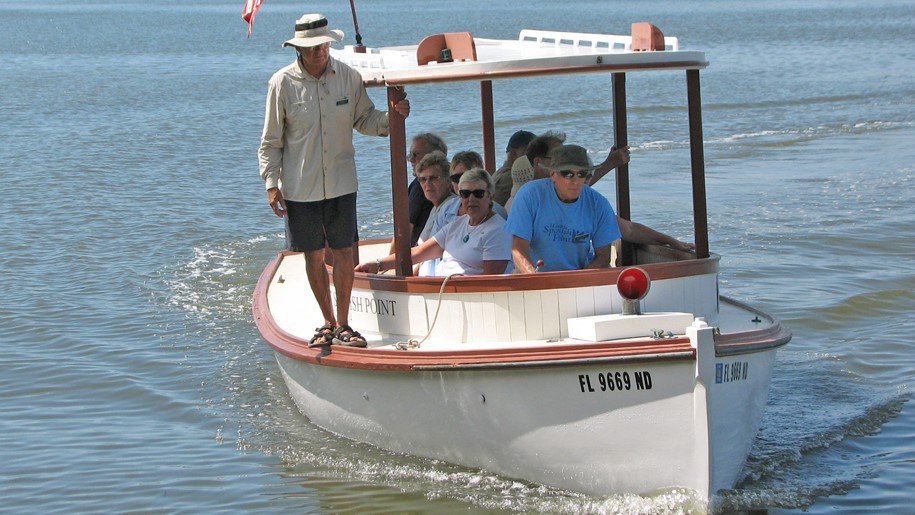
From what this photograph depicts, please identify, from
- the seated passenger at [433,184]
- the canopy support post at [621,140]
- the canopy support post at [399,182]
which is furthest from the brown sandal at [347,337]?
the canopy support post at [621,140]

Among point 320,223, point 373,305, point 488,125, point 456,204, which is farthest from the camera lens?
point 488,125

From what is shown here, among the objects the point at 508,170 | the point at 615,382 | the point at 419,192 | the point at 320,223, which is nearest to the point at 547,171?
the point at 508,170

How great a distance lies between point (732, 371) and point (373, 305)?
212 centimetres

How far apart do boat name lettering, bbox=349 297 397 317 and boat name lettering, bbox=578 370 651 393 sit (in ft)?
4.73

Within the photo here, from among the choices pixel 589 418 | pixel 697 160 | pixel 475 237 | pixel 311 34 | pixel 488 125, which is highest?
pixel 311 34

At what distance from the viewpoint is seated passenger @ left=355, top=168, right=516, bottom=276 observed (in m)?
6.77

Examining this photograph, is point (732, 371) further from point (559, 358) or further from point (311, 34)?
point (311, 34)

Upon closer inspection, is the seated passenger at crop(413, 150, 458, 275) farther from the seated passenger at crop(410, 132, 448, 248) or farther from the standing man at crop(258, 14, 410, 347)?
the standing man at crop(258, 14, 410, 347)

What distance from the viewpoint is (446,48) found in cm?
666

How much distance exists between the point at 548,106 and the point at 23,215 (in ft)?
35.4

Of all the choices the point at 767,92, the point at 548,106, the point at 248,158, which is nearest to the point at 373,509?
the point at 248,158

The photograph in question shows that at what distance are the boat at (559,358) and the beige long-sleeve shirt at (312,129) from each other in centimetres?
18

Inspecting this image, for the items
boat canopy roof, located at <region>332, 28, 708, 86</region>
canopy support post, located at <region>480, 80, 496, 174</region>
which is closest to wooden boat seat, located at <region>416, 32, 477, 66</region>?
boat canopy roof, located at <region>332, 28, 708, 86</region>

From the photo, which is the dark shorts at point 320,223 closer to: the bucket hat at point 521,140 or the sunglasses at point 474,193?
the sunglasses at point 474,193
